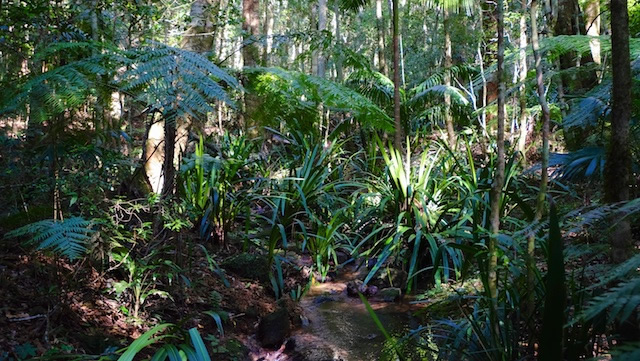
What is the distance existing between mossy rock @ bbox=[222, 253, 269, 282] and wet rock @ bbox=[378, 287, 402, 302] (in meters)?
1.11

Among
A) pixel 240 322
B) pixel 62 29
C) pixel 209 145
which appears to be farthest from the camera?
pixel 209 145

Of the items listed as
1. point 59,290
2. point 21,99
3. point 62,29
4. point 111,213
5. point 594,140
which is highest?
point 62,29

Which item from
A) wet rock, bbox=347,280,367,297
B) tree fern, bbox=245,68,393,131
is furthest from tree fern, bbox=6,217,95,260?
wet rock, bbox=347,280,367,297

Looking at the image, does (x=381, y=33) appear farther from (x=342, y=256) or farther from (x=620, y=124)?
(x=620, y=124)

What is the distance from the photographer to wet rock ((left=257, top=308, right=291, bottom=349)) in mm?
3405

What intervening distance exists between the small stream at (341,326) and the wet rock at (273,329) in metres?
0.07

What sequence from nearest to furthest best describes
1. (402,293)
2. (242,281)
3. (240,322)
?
(240,322) → (242,281) → (402,293)

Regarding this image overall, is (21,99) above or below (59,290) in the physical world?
above

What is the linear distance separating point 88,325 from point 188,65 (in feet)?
5.19

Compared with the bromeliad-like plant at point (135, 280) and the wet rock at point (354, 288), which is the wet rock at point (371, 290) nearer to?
the wet rock at point (354, 288)

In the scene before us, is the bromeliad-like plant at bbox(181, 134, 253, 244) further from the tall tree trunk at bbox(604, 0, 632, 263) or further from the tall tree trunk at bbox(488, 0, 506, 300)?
the tall tree trunk at bbox(604, 0, 632, 263)

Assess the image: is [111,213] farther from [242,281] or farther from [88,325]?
[242,281]

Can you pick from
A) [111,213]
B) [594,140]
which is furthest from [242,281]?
[594,140]

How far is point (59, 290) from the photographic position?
8.70 feet
